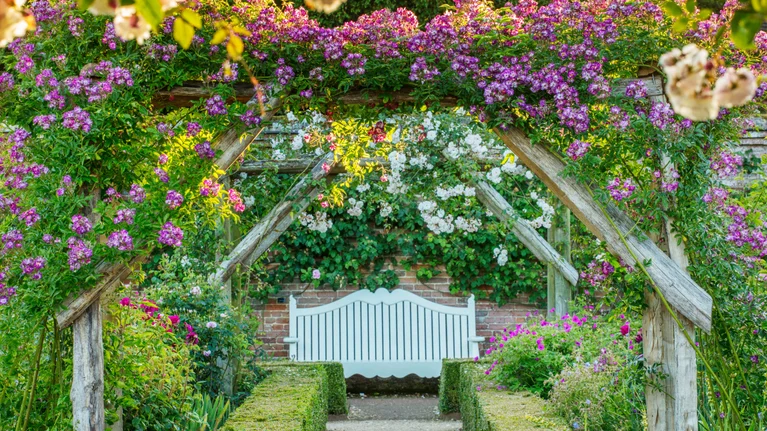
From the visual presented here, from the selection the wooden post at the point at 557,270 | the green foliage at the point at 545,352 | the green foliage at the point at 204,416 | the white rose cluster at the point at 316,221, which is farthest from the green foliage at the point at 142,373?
the wooden post at the point at 557,270

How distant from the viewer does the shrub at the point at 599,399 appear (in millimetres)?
4207

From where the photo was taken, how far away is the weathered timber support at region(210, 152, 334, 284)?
6.24 meters

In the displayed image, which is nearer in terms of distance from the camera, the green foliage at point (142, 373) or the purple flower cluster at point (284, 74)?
the purple flower cluster at point (284, 74)

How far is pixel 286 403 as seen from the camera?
470 centimetres

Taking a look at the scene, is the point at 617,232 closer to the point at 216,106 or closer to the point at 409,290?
the point at 216,106

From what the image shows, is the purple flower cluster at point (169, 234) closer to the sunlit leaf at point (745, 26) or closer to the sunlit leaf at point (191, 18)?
the sunlit leaf at point (191, 18)

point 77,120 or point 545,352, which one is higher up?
point 77,120

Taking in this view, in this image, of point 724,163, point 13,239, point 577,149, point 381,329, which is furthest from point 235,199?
point 381,329

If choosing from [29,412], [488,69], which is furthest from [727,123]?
[29,412]

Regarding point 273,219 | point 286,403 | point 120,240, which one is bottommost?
point 286,403

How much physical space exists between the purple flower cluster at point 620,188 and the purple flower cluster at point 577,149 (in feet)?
0.64

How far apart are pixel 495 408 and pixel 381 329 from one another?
363cm

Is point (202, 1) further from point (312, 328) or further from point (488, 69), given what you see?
point (312, 328)

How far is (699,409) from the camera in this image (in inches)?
165
